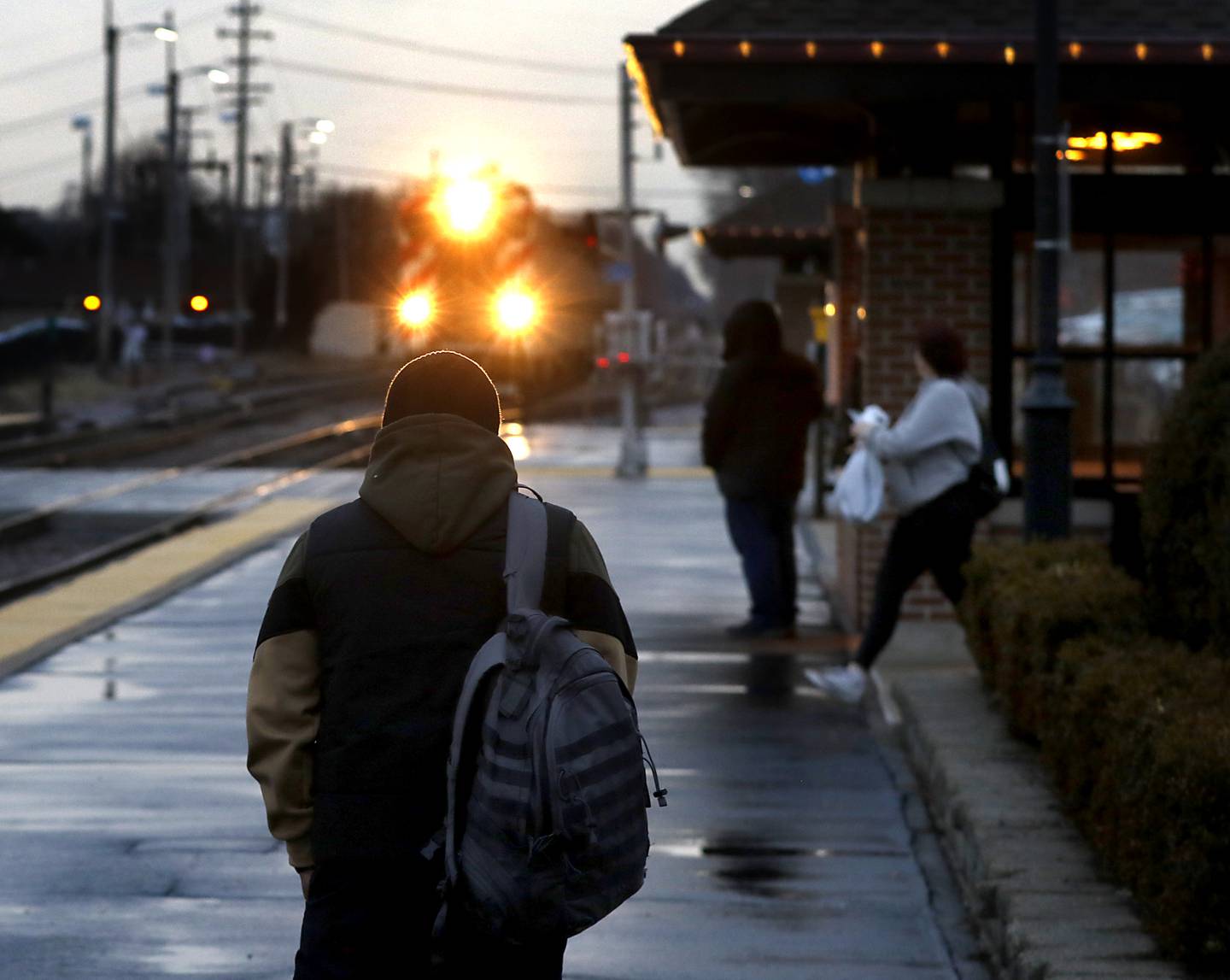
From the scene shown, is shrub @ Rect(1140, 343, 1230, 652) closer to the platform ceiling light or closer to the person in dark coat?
the person in dark coat

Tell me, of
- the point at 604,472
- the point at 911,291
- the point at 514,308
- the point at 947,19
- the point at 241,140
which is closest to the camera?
the point at 947,19

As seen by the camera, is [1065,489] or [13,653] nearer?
[1065,489]

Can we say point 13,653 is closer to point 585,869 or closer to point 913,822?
point 913,822

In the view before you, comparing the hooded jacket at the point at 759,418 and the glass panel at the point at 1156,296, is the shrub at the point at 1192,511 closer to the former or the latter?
the hooded jacket at the point at 759,418

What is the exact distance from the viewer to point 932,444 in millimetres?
8680

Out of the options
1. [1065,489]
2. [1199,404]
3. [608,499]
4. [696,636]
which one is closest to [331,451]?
[608,499]

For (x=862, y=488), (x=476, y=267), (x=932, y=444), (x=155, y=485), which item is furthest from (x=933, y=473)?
(x=476, y=267)

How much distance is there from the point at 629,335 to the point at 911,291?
14.4m

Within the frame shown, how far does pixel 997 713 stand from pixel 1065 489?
1470 millimetres

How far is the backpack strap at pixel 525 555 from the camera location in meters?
3.49

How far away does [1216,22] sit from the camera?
10.9 metres

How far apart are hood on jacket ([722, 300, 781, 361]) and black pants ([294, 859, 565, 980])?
7554 millimetres

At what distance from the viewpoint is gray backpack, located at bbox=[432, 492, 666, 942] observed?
3332 millimetres

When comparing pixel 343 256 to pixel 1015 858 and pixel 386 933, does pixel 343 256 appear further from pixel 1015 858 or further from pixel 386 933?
pixel 386 933
